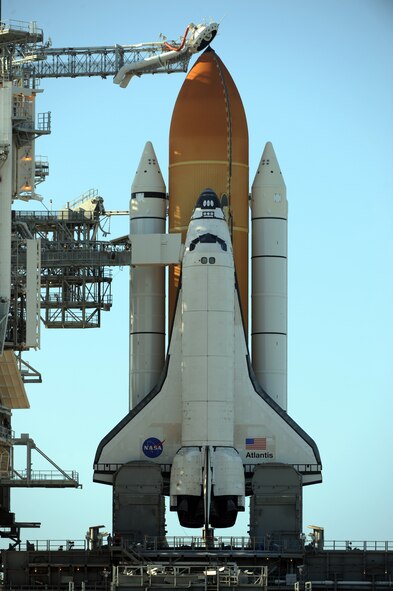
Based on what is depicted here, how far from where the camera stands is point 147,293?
7938cm

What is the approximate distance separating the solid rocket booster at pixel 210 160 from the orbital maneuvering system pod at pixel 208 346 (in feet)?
0.12

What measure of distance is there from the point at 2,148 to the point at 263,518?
15.3 metres

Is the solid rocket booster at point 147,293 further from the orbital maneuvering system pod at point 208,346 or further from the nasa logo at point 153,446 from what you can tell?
the nasa logo at point 153,446

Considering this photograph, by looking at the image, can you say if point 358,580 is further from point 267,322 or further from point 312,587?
point 267,322

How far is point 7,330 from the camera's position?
7788cm

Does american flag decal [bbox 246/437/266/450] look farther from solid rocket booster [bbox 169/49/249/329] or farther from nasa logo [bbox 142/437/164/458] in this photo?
solid rocket booster [bbox 169/49/249/329]

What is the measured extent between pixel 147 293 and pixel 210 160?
519cm

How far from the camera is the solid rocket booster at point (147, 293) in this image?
79.1 metres

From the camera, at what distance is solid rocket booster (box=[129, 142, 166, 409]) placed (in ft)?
259

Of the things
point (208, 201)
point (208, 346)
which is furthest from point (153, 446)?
point (208, 201)

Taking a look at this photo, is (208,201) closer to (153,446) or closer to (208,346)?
(208,346)

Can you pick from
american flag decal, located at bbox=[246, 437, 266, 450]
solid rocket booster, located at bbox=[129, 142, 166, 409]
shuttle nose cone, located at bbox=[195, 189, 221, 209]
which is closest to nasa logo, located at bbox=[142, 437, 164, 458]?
solid rocket booster, located at bbox=[129, 142, 166, 409]

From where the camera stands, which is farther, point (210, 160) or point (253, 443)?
point (210, 160)

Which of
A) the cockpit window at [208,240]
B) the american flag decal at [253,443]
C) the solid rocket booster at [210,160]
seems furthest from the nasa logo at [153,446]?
the cockpit window at [208,240]
